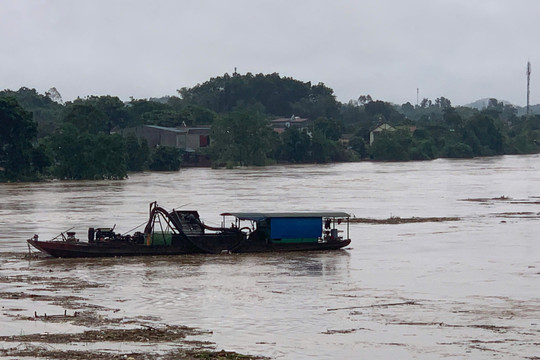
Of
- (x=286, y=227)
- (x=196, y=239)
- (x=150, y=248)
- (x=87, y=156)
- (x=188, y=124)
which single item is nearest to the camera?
(x=150, y=248)

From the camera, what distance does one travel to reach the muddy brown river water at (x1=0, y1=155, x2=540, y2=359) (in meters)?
19.6

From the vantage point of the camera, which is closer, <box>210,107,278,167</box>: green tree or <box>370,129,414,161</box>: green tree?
<box>210,107,278,167</box>: green tree

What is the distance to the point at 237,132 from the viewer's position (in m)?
120

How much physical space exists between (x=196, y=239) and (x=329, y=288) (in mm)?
7969

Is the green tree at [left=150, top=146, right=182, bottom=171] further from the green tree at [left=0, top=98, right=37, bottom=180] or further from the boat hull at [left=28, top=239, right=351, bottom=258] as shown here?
the boat hull at [left=28, top=239, right=351, bottom=258]

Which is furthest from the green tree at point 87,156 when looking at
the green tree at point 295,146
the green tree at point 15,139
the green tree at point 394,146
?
the green tree at point 394,146

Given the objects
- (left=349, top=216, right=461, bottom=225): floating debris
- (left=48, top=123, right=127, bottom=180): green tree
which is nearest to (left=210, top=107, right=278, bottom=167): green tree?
(left=48, top=123, right=127, bottom=180): green tree

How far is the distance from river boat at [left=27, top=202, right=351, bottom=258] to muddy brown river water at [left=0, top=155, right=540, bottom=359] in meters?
0.41

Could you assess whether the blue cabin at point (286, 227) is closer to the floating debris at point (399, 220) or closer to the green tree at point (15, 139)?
the floating debris at point (399, 220)

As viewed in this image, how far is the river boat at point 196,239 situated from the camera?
105 feet

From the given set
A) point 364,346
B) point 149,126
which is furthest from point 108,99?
point 364,346

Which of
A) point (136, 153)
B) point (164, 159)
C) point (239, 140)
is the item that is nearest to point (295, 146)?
point (239, 140)

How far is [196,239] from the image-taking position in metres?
33.2

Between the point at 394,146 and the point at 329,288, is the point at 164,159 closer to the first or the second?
the point at 394,146
